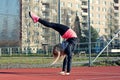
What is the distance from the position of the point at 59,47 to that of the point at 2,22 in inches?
263

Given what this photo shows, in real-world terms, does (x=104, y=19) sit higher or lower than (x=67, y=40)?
higher

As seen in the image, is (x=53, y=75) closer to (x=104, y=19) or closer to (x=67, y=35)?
(x=67, y=35)

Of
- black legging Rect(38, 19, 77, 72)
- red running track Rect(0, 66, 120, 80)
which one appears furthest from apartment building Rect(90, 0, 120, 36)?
black legging Rect(38, 19, 77, 72)

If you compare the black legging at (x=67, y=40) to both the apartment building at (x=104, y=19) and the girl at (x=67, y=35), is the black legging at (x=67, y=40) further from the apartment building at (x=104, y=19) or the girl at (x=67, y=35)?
the apartment building at (x=104, y=19)

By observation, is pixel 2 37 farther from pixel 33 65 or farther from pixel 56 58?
pixel 56 58

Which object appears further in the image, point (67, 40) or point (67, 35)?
point (67, 40)

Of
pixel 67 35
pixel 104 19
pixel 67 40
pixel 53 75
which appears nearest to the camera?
pixel 67 35

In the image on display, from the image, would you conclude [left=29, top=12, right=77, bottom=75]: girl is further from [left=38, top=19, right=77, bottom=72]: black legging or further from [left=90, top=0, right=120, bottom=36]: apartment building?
[left=90, top=0, right=120, bottom=36]: apartment building

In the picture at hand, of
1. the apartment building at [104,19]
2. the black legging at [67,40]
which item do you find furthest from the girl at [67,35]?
the apartment building at [104,19]

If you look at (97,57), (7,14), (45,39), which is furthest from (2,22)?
(45,39)

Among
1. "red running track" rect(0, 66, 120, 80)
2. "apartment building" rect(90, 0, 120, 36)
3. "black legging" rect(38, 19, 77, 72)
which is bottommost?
"red running track" rect(0, 66, 120, 80)

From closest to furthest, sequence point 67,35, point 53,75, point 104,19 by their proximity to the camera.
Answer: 1. point 67,35
2. point 53,75
3. point 104,19

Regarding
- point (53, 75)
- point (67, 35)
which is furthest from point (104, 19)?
point (67, 35)

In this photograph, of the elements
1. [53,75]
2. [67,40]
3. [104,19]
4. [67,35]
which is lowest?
[53,75]
